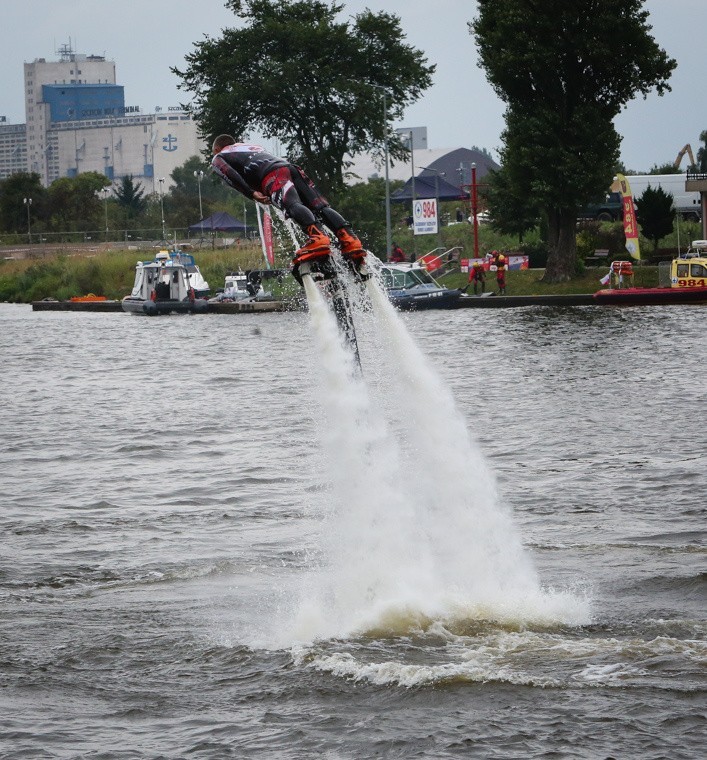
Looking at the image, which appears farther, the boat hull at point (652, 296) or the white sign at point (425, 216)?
the white sign at point (425, 216)

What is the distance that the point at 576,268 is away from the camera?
65625 millimetres

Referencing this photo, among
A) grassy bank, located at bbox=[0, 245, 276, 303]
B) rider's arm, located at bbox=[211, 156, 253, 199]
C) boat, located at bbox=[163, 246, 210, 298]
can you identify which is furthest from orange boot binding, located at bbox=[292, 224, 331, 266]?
grassy bank, located at bbox=[0, 245, 276, 303]

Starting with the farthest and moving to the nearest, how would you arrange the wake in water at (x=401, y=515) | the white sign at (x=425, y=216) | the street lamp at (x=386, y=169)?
the street lamp at (x=386, y=169)
the white sign at (x=425, y=216)
the wake in water at (x=401, y=515)

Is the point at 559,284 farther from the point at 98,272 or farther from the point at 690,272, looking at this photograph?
the point at 98,272

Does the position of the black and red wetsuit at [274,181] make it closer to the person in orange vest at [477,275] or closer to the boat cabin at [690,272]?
the boat cabin at [690,272]

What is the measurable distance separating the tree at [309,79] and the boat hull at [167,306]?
1125cm

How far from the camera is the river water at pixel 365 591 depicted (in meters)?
8.92

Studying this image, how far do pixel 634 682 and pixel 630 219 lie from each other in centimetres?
5329

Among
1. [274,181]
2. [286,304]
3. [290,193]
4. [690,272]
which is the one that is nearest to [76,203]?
[286,304]

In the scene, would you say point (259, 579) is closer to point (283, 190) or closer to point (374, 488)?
point (374, 488)

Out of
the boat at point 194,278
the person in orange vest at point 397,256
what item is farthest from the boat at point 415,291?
the boat at point 194,278

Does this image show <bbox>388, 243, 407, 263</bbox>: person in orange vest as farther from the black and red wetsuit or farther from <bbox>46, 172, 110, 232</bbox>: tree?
<bbox>46, 172, 110, 232</bbox>: tree

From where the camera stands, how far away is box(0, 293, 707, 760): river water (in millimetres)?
8922

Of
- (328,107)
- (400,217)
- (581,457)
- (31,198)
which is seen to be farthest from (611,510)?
(31,198)
